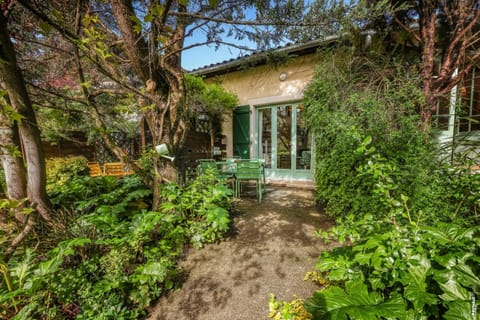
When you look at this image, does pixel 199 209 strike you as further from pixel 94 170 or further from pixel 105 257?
pixel 94 170

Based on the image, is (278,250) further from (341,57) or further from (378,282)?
(341,57)

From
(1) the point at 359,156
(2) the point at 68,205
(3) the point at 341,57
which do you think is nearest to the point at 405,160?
(1) the point at 359,156

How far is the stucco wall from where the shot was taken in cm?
478

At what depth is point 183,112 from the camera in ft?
8.00

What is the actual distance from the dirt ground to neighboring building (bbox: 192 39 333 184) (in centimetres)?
243

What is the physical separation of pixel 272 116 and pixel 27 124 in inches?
191

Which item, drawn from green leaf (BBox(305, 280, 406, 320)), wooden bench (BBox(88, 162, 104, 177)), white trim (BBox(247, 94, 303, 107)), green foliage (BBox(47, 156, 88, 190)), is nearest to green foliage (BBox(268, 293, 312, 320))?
green leaf (BBox(305, 280, 406, 320))

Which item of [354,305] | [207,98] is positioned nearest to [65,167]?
[207,98]

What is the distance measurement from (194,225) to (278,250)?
110 cm

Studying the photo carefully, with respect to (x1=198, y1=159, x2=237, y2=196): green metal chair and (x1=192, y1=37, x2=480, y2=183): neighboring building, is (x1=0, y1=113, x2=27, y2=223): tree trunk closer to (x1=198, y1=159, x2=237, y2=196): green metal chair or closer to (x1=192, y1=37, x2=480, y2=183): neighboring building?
(x1=198, y1=159, x2=237, y2=196): green metal chair

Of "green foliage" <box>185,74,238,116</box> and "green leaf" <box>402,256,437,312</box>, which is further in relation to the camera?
"green foliage" <box>185,74,238,116</box>

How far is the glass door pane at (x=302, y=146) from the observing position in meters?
5.00

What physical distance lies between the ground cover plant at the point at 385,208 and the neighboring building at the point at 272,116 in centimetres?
164

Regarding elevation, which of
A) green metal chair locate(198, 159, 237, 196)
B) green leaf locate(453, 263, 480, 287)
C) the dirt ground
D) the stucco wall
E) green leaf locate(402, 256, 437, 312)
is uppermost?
the stucco wall
